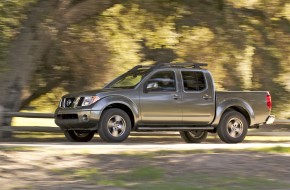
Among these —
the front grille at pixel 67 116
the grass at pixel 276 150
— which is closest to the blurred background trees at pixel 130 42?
the front grille at pixel 67 116

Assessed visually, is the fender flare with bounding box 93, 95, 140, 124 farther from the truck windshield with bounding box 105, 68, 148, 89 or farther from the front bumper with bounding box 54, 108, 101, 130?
the truck windshield with bounding box 105, 68, 148, 89

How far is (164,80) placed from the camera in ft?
48.3

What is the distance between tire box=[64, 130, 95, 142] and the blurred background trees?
1.65 m

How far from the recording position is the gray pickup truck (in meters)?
13.8

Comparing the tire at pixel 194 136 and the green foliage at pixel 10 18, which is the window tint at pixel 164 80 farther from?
the green foliage at pixel 10 18

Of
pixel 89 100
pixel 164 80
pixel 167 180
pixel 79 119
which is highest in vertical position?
pixel 164 80

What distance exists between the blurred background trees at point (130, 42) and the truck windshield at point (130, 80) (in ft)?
4.95

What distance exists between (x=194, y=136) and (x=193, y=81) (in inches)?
74.2

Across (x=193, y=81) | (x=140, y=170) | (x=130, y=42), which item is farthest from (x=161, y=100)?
(x=140, y=170)

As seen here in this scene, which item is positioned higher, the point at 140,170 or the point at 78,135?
the point at 78,135

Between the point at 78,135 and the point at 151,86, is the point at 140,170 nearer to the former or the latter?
the point at 151,86

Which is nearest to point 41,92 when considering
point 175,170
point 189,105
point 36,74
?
point 36,74

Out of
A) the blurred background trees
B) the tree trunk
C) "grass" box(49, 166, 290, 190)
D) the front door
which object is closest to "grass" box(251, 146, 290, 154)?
the front door

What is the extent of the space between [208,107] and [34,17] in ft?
15.7
